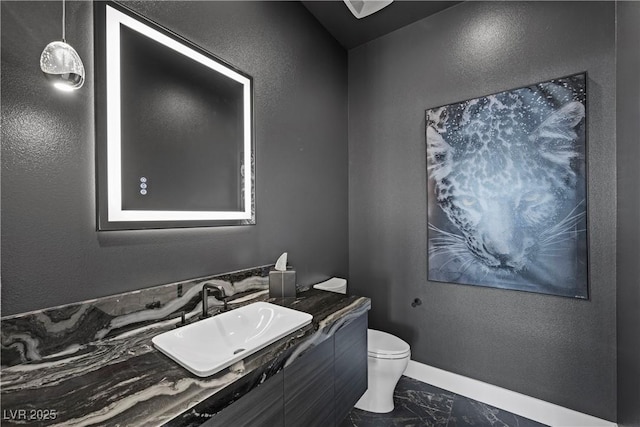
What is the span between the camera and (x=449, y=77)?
7.10 feet

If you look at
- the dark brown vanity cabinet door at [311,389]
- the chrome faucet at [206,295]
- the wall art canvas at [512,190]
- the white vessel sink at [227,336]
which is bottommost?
the dark brown vanity cabinet door at [311,389]

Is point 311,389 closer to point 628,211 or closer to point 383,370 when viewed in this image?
point 383,370

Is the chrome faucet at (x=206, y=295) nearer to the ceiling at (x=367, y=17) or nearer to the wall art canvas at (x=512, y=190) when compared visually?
the wall art canvas at (x=512, y=190)

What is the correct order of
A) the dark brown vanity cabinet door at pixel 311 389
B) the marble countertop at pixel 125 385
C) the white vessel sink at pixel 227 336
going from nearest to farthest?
the marble countertop at pixel 125 385, the white vessel sink at pixel 227 336, the dark brown vanity cabinet door at pixel 311 389

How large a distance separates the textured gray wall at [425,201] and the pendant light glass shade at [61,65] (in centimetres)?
207

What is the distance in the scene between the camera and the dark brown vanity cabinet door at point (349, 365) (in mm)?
1347

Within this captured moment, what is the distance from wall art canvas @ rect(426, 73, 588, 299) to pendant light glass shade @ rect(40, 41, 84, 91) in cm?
209

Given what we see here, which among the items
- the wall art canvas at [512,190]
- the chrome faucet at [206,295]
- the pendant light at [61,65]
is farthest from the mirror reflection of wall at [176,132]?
the wall art canvas at [512,190]

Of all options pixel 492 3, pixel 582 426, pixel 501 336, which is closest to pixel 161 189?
pixel 501 336

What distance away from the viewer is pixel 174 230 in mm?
1312

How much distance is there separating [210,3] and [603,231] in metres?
2.53

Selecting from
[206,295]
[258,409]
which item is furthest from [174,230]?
[258,409]

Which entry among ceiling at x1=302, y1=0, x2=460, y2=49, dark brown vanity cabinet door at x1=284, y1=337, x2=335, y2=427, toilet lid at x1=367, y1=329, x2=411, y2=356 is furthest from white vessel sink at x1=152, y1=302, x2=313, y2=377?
ceiling at x1=302, y1=0, x2=460, y2=49

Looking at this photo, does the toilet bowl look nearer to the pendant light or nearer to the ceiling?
the pendant light
